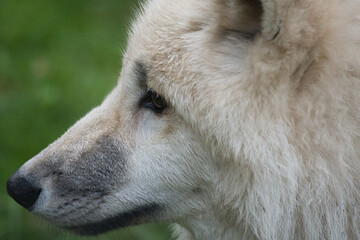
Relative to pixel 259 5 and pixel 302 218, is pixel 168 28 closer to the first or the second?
pixel 259 5

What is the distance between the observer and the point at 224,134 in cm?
280

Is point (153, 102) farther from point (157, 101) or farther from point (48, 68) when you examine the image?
point (48, 68)

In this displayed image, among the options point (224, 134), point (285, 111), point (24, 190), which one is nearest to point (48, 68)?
point (24, 190)

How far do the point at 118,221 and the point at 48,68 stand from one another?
4.51m

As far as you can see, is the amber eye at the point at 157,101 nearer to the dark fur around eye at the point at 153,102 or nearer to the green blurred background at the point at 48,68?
the dark fur around eye at the point at 153,102

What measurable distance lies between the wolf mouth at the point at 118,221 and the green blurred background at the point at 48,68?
5.43ft

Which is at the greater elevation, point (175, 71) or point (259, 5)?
point (259, 5)

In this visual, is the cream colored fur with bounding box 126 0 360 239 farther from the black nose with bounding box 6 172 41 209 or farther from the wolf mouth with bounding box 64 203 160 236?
the black nose with bounding box 6 172 41 209

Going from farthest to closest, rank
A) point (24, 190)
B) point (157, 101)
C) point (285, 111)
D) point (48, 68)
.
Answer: point (48, 68) → point (24, 190) → point (157, 101) → point (285, 111)

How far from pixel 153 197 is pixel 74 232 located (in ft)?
1.76

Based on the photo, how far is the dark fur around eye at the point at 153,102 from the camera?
3.01 meters

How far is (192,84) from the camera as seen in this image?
2.87 m

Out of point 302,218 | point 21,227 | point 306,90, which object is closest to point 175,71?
point 306,90

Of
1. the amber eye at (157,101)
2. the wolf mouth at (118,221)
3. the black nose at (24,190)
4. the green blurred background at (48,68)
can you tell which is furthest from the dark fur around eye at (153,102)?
the green blurred background at (48,68)
